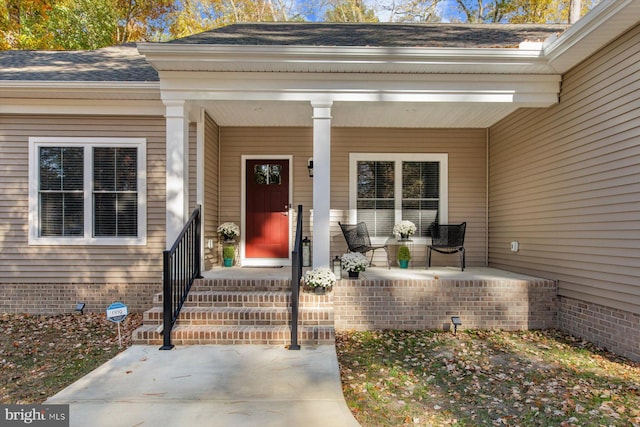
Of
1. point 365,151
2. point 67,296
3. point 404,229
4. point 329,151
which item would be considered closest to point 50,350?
point 67,296

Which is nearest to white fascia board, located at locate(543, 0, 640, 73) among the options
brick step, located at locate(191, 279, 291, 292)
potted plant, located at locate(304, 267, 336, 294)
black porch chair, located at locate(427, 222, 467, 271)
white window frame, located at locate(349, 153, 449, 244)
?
white window frame, located at locate(349, 153, 449, 244)

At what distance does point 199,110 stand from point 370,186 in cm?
292

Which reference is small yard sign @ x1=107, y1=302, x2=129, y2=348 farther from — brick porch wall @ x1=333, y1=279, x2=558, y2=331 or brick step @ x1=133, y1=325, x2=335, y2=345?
brick porch wall @ x1=333, y1=279, x2=558, y2=331

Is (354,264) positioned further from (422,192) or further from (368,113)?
(422,192)

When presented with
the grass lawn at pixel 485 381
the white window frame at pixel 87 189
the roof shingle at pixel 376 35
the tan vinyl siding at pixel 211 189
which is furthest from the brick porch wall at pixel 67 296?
the roof shingle at pixel 376 35

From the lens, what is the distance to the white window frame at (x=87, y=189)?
5.34 m

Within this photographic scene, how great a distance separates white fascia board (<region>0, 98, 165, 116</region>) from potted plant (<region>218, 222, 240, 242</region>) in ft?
6.06

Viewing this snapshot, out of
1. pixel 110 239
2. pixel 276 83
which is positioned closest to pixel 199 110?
pixel 276 83

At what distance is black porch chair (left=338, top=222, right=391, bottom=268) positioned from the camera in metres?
5.60

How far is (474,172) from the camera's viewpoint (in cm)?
637

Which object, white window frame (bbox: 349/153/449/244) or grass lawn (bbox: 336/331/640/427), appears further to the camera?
white window frame (bbox: 349/153/449/244)

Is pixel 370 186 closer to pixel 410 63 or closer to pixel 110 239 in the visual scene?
pixel 410 63

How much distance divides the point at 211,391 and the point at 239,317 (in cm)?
129

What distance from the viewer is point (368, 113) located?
5402 mm
